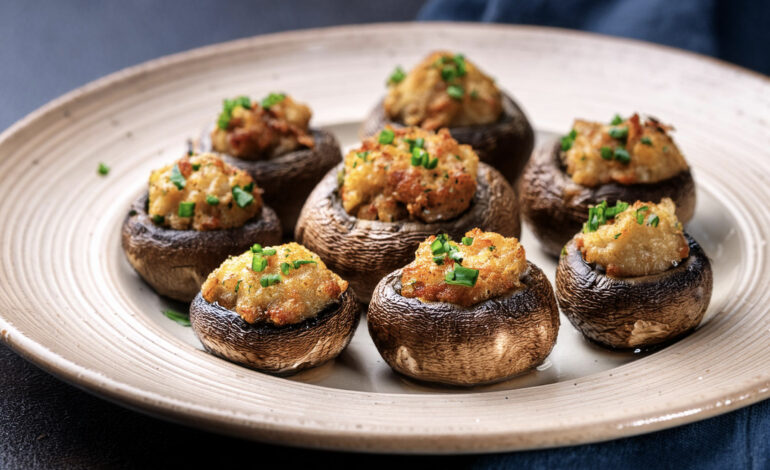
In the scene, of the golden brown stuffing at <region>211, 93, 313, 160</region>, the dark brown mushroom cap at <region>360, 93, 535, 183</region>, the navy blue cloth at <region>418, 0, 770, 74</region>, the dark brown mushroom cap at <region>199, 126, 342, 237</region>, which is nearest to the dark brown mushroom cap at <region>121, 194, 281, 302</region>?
the dark brown mushroom cap at <region>199, 126, 342, 237</region>

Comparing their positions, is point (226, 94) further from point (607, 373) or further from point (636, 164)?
point (607, 373)

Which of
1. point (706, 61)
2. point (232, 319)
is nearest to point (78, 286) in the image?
point (232, 319)

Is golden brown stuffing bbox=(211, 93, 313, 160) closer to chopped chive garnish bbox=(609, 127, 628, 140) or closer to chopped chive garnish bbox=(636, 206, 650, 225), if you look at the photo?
chopped chive garnish bbox=(609, 127, 628, 140)

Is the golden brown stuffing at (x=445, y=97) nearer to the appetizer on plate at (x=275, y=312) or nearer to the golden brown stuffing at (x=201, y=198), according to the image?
the golden brown stuffing at (x=201, y=198)

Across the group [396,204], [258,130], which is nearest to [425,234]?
[396,204]

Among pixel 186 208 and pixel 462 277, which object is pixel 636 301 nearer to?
pixel 462 277

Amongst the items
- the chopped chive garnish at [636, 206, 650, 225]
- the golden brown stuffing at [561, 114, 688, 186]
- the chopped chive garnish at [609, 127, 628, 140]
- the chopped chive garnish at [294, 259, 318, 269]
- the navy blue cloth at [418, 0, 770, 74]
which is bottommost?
the navy blue cloth at [418, 0, 770, 74]

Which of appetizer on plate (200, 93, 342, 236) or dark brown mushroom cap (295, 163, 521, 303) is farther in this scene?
appetizer on plate (200, 93, 342, 236)
